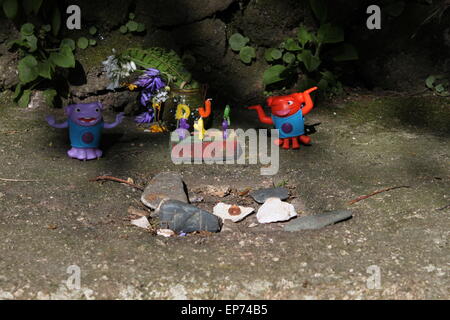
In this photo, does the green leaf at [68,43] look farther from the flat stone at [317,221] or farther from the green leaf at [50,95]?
the flat stone at [317,221]

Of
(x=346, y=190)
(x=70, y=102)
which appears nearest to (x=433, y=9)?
(x=346, y=190)

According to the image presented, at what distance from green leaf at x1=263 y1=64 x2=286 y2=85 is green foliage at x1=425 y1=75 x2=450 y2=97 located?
1.10 meters

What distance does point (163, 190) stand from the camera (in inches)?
139

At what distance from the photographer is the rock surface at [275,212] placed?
3.39 metres

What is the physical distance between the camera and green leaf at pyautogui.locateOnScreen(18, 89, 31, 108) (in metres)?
4.64

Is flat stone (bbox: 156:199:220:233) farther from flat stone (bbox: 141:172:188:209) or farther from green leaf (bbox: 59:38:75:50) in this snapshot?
green leaf (bbox: 59:38:75:50)

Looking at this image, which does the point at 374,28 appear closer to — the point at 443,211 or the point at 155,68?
the point at 155,68

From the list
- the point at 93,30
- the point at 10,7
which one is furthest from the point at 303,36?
the point at 10,7

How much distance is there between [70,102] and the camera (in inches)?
186

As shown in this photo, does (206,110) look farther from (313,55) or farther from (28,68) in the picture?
(28,68)

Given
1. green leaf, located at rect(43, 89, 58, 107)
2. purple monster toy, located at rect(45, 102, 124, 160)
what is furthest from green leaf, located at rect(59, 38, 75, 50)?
purple monster toy, located at rect(45, 102, 124, 160)

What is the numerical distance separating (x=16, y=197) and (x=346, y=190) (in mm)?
1694

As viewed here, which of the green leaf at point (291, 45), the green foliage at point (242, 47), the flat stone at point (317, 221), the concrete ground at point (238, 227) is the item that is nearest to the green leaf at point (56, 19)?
the concrete ground at point (238, 227)

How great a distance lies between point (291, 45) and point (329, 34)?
273mm
